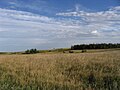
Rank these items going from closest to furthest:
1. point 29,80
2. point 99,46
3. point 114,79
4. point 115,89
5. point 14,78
→ point 115,89
point 114,79
point 29,80
point 14,78
point 99,46

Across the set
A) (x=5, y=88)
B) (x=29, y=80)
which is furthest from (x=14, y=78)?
(x=5, y=88)

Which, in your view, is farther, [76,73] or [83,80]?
[76,73]

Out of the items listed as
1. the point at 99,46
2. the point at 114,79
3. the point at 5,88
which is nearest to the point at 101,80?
the point at 114,79

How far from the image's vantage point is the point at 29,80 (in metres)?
10.7

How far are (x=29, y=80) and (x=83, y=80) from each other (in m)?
2.21

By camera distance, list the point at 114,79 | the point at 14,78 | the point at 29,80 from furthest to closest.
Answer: the point at 14,78 < the point at 29,80 < the point at 114,79

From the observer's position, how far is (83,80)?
10430mm

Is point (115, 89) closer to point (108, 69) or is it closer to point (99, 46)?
point (108, 69)

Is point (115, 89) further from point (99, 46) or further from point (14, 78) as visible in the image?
→ point (99, 46)

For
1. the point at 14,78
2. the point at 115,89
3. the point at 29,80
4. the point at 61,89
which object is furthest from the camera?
the point at 14,78

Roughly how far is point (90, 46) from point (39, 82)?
287 ft

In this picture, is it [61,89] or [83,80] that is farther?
[83,80]

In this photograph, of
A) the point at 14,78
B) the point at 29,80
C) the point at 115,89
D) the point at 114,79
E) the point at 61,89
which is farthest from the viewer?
the point at 14,78

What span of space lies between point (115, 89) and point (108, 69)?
3555 mm
